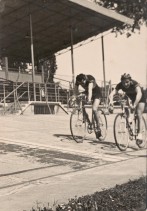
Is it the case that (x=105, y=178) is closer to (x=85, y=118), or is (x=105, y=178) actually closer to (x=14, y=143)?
(x=14, y=143)

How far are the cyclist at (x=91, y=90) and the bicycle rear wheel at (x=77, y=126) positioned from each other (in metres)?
0.16

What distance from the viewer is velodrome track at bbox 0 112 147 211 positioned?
4.79 metres

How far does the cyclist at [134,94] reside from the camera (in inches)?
314

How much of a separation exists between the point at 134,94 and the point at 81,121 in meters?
1.21

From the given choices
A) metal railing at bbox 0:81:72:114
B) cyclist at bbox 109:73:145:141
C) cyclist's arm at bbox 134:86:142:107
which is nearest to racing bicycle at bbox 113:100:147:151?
cyclist at bbox 109:73:145:141

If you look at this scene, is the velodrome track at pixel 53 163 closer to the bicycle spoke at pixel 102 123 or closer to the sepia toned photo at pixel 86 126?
the sepia toned photo at pixel 86 126

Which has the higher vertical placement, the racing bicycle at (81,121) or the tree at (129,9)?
the tree at (129,9)

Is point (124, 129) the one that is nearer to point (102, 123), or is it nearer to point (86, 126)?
point (102, 123)

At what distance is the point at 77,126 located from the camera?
29.6ft

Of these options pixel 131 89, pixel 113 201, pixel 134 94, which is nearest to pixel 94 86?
pixel 131 89

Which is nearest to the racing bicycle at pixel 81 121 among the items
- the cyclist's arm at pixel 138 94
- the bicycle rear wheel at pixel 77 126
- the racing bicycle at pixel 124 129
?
the bicycle rear wheel at pixel 77 126

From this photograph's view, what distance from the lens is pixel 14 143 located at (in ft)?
23.6

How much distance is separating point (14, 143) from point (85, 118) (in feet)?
7.19

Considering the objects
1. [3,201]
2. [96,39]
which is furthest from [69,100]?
[3,201]
